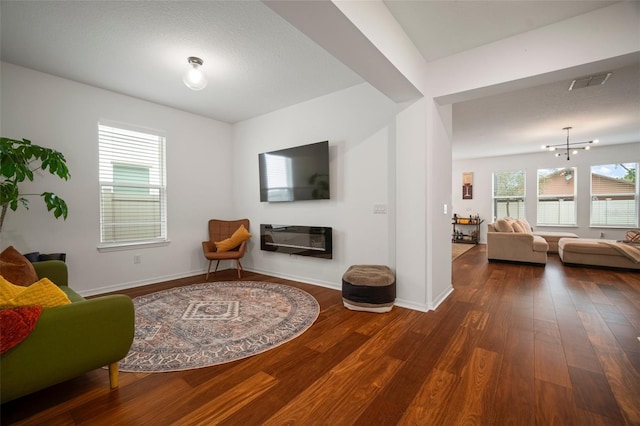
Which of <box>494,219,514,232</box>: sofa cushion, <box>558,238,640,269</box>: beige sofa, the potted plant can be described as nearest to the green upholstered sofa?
the potted plant

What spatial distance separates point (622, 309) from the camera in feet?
9.38

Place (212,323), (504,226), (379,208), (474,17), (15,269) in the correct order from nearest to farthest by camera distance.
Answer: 1. (15,269)
2. (474,17)
3. (212,323)
4. (379,208)
5. (504,226)

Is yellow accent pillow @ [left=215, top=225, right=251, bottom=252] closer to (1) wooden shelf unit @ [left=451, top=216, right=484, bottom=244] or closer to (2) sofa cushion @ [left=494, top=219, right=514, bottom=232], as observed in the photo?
(2) sofa cushion @ [left=494, top=219, right=514, bottom=232]

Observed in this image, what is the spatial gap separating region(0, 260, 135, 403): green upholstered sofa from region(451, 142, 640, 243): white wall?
798cm

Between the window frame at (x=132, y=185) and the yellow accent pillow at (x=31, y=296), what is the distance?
8.20 feet

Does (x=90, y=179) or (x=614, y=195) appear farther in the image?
(x=614, y=195)

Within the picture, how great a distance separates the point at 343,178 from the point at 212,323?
91.3 inches

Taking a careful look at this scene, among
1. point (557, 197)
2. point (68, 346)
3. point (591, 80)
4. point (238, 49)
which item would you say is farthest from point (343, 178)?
point (557, 197)

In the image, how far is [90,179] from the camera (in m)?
3.50

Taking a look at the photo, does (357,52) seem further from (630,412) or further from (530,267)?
(530,267)

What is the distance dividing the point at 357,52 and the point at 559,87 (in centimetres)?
313

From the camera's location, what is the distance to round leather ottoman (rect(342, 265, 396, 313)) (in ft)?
9.24

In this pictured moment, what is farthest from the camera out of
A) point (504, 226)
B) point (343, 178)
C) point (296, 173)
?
point (504, 226)

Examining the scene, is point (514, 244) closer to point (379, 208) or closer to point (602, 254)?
point (602, 254)
